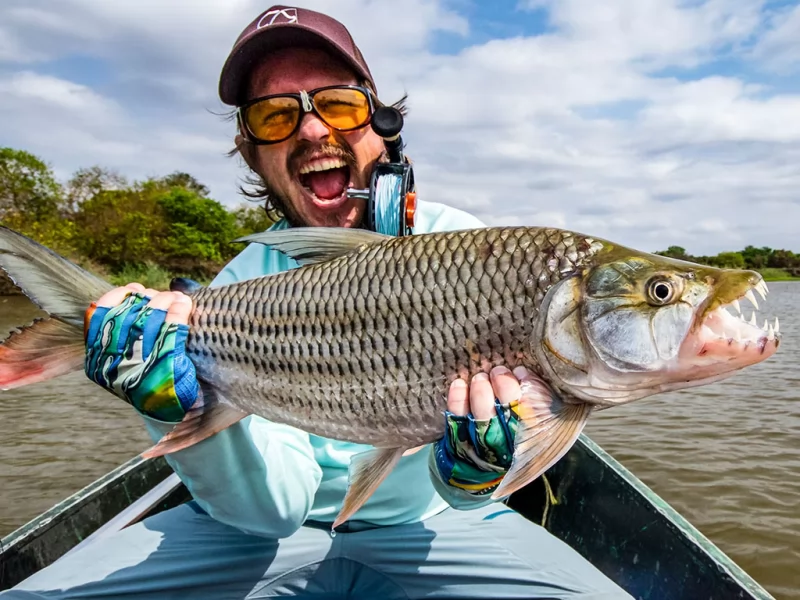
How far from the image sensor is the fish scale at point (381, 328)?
174cm

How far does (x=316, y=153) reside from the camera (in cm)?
296

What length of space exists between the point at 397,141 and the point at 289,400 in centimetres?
166

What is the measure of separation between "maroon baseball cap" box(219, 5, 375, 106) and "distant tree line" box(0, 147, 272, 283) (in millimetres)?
33269

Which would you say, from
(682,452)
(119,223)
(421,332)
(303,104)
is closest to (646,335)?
(421,332)

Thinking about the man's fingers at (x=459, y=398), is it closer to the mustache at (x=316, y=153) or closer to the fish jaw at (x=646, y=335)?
the fish jaw at (x=646, y=335)

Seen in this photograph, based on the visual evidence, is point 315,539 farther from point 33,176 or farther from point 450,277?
point 33,176

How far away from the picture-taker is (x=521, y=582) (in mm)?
2477

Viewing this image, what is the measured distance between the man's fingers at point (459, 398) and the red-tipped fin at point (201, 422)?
2.64ft

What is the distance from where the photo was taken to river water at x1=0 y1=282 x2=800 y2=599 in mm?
5105

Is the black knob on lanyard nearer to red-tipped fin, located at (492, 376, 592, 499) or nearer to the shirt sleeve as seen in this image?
the shirt sleeve

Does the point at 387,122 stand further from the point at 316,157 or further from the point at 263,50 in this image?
the point at 263,50

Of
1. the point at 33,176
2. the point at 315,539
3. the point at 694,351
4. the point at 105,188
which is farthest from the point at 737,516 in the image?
the point at 105,188

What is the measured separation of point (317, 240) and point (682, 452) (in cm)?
648

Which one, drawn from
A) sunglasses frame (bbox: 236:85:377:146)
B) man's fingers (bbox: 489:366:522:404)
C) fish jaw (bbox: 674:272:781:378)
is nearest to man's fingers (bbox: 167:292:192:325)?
man's fingers (bbox: 489:366:522:404)
